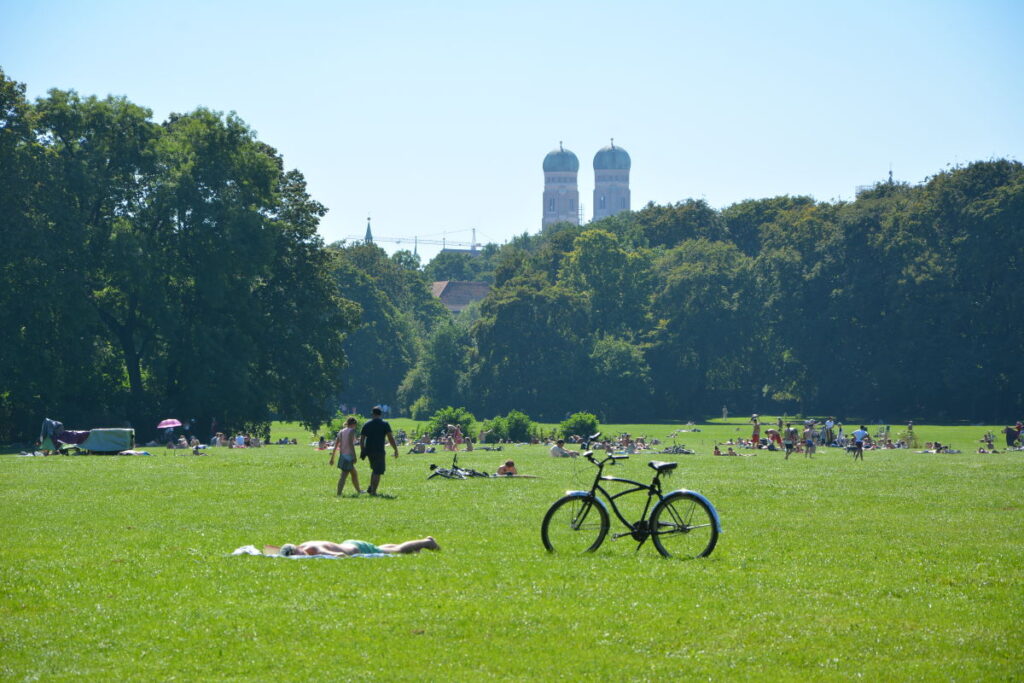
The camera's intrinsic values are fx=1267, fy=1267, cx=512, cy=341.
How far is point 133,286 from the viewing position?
168 ft

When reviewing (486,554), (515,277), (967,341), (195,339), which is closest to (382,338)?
(515,277)

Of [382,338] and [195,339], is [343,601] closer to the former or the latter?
[195,339]

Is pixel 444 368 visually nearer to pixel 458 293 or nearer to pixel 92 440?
pixel 92 440

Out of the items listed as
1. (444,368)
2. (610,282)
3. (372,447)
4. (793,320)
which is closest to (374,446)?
(372,447)

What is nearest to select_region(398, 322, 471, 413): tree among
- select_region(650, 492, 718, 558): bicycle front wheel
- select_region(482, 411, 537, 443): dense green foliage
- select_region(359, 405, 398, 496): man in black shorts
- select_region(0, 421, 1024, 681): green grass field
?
select_region(482, 411, 537, 443): dense green foliage

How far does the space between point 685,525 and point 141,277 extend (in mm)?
40656

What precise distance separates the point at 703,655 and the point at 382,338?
100976 mm

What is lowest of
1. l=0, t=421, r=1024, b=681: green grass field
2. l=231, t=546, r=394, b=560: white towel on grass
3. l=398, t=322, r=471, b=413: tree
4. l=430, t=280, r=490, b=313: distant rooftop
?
l=0, t=421, r=1024, b=681: green grass field

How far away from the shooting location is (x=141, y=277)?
167 ft

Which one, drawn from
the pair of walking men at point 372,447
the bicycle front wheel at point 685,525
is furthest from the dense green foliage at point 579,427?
the bicycle front wheel at point 685,525

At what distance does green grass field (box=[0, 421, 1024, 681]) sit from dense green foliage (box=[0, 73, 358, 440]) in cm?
3050

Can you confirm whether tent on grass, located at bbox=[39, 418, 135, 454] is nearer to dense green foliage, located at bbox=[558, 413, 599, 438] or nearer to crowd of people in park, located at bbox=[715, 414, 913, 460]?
dense green foliage, located at bbox=[558, 413, 599, 438]

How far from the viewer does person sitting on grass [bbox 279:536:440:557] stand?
14.0 m

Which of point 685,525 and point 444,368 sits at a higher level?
point 444,368
